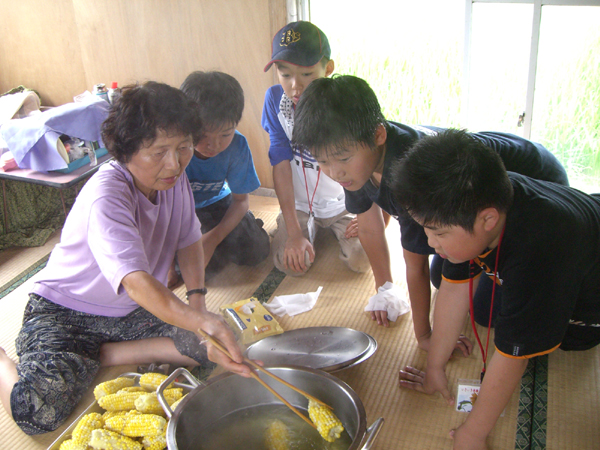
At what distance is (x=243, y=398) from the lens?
1391 millimetres

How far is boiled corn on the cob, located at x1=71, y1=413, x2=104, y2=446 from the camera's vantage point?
1293 mm

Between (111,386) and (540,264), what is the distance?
1234 mm

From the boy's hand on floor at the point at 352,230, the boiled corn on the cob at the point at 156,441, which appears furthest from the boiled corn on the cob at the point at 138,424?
the boy's hand on floor at the point at 352,230

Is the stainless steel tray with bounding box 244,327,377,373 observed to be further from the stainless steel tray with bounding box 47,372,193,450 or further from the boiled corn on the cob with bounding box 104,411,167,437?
the boiled corn on the cob with bounding box 104,411,167,437

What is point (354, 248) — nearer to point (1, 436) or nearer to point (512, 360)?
point (512, 360)

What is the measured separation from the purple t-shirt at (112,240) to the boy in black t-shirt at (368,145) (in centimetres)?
54

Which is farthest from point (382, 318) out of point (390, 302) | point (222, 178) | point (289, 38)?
point (289, 38)

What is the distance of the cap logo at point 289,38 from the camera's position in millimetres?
1977

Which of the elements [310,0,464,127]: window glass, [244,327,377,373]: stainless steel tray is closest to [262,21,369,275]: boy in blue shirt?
[244,327,377,373]: stainless steel tray

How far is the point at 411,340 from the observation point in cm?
181

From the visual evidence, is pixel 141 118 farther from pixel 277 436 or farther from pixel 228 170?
pixel 277 436

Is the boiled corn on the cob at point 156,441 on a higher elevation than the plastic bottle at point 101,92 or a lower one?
lower

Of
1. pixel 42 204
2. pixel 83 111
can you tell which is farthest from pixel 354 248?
pixel 42 204

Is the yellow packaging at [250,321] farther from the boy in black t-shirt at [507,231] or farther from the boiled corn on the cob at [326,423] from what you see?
the boy in black t-shirt at [507,231]
